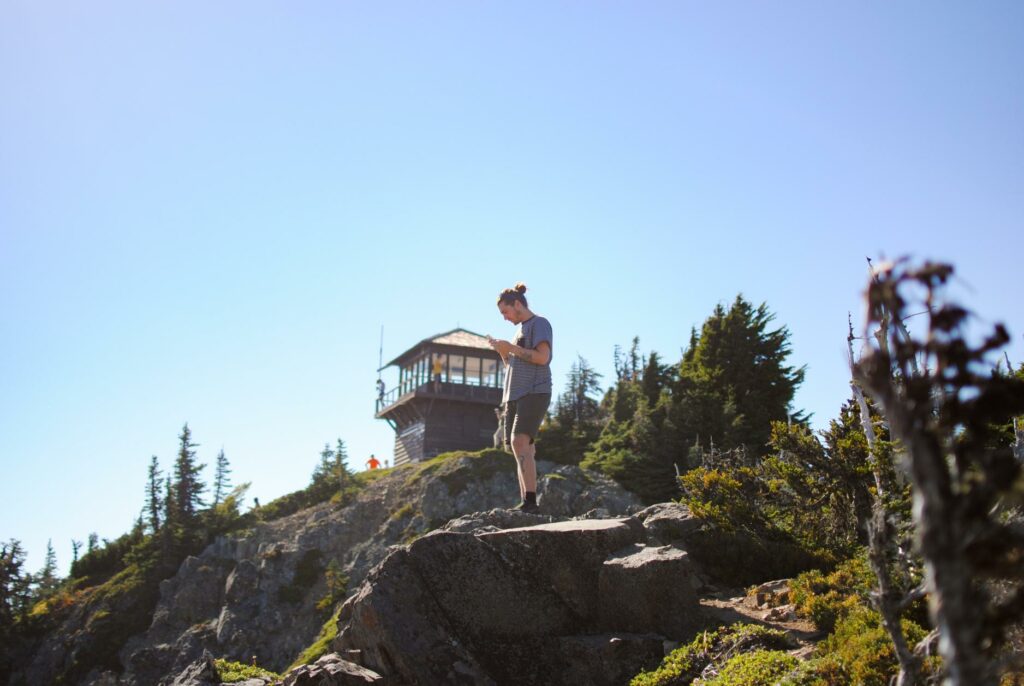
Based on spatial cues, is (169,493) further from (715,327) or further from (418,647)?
(418,647)

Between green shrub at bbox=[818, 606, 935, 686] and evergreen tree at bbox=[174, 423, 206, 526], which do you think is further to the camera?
evergreen tree at bbox=[174, 423, 206, 526]

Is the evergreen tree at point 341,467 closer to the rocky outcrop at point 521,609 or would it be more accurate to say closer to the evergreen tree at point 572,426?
the evergreen tree at point 572,426

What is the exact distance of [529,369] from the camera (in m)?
11.3

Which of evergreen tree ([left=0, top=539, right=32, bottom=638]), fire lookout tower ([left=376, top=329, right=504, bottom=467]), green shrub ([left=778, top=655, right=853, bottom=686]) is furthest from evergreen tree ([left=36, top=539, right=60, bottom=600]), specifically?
green shrub ([left=778, top=655, right=853, bottom=686])

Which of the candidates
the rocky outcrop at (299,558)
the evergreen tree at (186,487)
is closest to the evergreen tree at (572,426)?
the rocky outcrop at (299,558)

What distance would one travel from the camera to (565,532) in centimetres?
1040

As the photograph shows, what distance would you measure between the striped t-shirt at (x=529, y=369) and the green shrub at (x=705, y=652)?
11.9 ft

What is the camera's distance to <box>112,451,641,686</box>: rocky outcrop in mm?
24391

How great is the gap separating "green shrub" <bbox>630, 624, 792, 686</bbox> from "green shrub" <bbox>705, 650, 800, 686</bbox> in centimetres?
28

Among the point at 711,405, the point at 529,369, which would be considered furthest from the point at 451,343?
the point at 529,369

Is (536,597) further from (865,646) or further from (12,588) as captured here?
(12,588)

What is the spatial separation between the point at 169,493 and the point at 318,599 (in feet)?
35.0

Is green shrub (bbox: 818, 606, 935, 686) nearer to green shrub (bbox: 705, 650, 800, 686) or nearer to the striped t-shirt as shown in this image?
green shrub (bbox: 705, 650, 800, 686)

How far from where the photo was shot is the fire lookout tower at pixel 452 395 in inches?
1586
